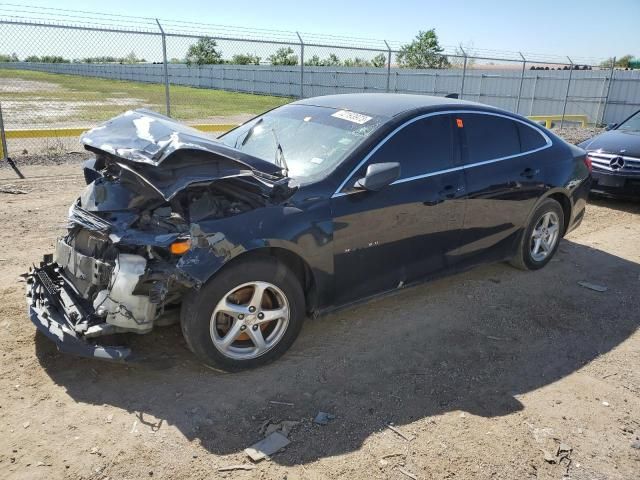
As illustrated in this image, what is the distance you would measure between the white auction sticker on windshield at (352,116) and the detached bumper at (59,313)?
2380 millimetres

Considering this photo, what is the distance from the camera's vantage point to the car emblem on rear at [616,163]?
7.92 metres

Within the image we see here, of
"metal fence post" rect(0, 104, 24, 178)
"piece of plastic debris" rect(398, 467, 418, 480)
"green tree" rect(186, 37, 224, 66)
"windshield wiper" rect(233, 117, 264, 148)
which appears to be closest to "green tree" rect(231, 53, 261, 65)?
"green tree" rect(186, 37, 224, 66)

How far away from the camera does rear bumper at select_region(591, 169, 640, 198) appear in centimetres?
785

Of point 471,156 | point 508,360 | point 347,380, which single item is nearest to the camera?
point 347,380

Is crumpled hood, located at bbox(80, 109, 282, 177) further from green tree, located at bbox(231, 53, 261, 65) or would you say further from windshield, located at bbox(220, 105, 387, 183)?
green tree, located at bbox(231, 53, 261, 65)

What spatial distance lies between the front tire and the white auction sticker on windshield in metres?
1.39

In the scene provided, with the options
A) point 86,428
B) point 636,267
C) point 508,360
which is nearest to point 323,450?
point 86,428

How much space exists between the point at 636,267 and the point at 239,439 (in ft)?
16.5

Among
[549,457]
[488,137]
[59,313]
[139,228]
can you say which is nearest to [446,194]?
[488,137]

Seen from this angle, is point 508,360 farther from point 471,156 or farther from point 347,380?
point 471,156

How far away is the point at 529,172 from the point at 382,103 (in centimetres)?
167

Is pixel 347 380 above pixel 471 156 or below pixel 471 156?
below

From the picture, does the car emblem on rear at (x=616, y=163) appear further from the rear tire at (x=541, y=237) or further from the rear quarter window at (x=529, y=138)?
the rear quarter window at (x=529, y=138)

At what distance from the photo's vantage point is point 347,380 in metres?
3.49
